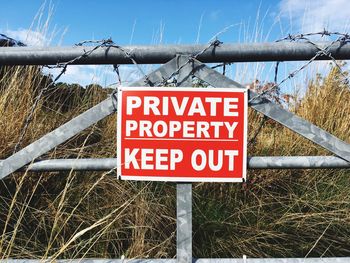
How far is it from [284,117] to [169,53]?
1.90 ft

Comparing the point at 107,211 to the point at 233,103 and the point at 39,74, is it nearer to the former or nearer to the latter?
the point at 233,103

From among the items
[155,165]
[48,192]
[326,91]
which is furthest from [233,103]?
[326,91]

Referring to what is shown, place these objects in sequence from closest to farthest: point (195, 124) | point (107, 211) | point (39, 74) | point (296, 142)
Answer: point (195, 124), point (107, 211), point (296, 142), point (39, 74)

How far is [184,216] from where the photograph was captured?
1.63 meters

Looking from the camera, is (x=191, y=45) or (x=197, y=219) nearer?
(x=191, y=45)

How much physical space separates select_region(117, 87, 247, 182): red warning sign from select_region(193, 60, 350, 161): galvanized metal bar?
7 centimetres

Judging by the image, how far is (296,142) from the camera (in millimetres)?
2504

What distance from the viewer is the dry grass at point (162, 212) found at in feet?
6.49

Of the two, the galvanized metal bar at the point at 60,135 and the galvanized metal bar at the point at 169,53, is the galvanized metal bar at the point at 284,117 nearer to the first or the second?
the galvanized metal bar at the point at 169,53

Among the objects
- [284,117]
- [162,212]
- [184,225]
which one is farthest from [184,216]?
[284,117]

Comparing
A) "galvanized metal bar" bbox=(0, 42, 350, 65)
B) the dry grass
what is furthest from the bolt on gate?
the dry grass

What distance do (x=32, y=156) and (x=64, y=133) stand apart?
17cm

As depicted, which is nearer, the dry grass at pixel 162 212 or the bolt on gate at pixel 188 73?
the bolt on gate at pixel 188 73

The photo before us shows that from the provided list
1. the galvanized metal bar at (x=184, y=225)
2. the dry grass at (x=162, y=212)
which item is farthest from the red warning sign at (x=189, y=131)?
the dry grass at (x=162, y=212)
